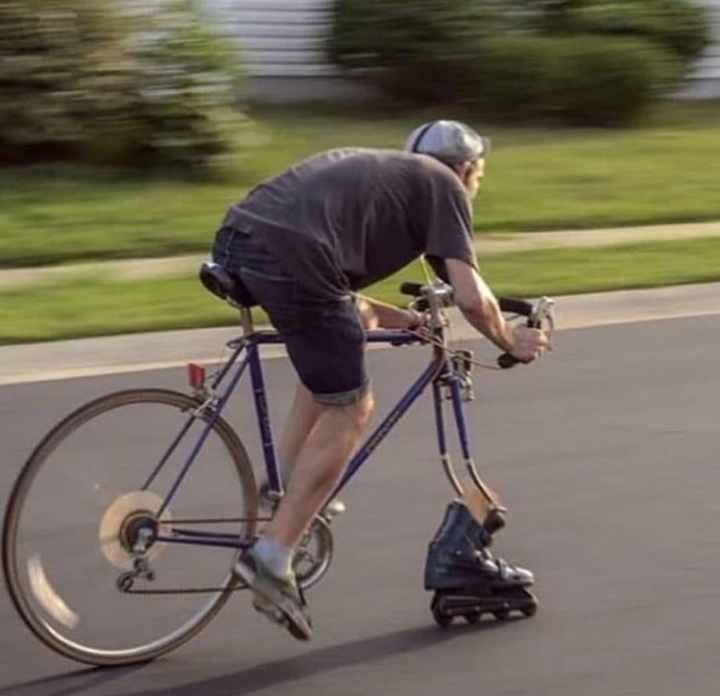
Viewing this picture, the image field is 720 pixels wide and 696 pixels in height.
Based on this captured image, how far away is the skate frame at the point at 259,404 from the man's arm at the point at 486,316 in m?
0.22

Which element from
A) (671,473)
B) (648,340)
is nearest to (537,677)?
(671,473)

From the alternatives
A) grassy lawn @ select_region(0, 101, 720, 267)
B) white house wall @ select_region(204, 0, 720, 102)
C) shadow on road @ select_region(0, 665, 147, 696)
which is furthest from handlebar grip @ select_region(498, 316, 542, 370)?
white house wall @ select_region(204, 0, 720, 102)

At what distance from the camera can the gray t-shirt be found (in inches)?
205

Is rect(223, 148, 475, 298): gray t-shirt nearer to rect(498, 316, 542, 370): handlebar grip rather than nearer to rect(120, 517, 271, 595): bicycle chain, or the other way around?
rect(498, 316, 542, 370): handlebar grip

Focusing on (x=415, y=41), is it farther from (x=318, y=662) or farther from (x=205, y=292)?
(x=318, y=662)

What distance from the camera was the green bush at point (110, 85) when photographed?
500 inches

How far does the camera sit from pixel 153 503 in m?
5.47

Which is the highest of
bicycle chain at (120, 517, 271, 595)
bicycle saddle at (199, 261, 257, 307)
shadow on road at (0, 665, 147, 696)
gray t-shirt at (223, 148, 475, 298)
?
gray t-shirt at (223, 148, 475, 298)

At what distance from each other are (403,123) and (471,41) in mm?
885

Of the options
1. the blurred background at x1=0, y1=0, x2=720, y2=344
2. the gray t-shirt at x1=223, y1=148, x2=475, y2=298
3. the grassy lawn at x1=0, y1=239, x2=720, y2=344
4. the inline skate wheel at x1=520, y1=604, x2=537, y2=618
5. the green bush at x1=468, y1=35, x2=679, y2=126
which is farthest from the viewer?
the green bush at x1=468, y1=35, x2=679, y2=126

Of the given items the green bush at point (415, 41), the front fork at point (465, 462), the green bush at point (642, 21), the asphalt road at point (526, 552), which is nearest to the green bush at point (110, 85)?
the green bush at point (415, 41)

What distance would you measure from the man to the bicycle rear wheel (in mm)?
227

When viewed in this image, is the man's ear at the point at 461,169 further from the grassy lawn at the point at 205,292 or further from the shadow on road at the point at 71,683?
the grassy lawn at the point at 205,292

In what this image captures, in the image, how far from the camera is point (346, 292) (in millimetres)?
5293
